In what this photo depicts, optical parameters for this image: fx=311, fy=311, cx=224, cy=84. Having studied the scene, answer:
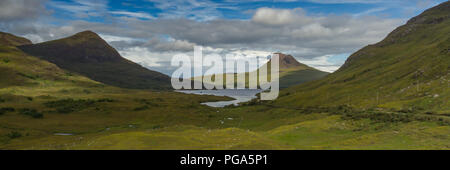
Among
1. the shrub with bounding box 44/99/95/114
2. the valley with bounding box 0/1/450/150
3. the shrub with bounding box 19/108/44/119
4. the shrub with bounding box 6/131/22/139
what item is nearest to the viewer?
the valley with bounding box 0/1/450/150

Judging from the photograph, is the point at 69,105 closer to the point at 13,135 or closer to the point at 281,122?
the point at 13,135

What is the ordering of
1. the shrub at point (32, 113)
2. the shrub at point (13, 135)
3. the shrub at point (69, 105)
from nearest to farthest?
the shrub at point (13, 135), the shrub at point (32, 113), the shrub at point (69, 105)

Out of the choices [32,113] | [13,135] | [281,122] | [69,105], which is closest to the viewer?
[13,135]

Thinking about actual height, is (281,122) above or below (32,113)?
below

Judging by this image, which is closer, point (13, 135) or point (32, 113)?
point (13, 135)

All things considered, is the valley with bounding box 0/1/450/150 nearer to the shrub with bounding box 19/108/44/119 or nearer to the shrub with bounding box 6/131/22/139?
the shrub with bounding box 6/131/22/139

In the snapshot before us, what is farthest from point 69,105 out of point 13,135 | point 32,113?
point 13,135

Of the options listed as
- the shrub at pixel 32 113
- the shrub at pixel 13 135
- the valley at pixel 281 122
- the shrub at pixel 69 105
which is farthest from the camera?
the shrub at pixel 69 105

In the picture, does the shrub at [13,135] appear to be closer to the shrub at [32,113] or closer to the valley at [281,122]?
the valley at [281,122]

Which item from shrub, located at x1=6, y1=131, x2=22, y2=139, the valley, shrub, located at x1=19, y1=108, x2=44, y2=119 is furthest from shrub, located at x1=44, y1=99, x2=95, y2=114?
shrub, located at x1=6, y1=131, x2=22, y2=139

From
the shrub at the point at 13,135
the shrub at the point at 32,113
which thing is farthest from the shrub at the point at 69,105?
the shrub at the point at 13,135
